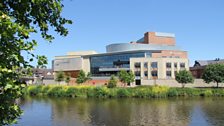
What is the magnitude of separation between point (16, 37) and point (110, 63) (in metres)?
127

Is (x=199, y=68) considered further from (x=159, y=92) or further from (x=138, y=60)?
(x=159, y=92)

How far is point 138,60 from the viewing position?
118938 millimetres

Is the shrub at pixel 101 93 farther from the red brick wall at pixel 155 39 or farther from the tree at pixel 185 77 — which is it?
the red brick wall at pixel 155 39

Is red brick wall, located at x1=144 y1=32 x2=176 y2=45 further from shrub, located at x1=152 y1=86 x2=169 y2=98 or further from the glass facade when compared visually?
shrub, located at x1=152 y1=86 x2=169 y2=98

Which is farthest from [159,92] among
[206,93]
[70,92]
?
[70,92]

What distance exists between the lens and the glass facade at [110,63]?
5011 inches

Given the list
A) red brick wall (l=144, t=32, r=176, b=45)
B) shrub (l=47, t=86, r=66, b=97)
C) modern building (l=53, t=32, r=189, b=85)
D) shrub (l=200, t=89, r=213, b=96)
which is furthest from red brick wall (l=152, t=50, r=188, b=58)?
shrub (l=47, t=86, r=66, b=97)

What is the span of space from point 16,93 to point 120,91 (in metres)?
72.7

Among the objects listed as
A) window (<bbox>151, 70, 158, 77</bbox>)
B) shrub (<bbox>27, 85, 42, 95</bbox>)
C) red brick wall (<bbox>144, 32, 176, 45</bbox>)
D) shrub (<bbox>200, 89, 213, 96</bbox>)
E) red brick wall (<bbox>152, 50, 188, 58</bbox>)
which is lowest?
shrub (<bbox>200, 89, 213, 96</bbox>)

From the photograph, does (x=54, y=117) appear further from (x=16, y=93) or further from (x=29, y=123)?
(x=16, y=93)

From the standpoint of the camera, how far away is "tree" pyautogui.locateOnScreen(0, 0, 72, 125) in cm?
613

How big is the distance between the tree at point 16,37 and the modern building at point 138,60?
107m

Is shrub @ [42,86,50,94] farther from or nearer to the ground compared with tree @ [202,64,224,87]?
nearer to the ground

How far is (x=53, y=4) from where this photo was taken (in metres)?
7.24
